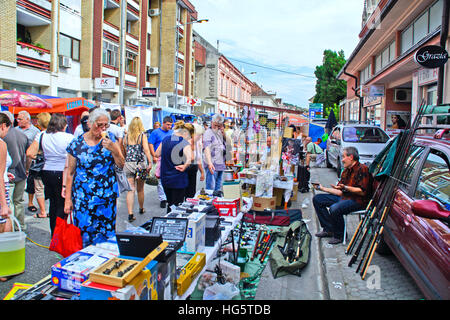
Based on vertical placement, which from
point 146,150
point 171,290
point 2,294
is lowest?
point 2,294

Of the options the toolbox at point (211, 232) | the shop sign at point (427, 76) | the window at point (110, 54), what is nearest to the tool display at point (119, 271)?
the toolbox at point (211, 232)

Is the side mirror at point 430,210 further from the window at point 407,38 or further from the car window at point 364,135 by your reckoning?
the window at point 407,38

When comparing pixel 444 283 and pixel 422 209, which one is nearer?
pixel 422 209

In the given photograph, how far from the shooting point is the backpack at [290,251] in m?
4.56

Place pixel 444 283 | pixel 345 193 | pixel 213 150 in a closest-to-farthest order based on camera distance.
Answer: pixel 444 283
pixel 345 193
pixel 213 150

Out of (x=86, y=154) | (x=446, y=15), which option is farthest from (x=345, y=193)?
(x=446, y=15)

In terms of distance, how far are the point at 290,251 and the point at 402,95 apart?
1499 cm

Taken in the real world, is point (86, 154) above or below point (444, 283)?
above

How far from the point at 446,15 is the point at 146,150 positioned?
8759 millimetres

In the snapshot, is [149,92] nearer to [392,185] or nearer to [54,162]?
[54,162]

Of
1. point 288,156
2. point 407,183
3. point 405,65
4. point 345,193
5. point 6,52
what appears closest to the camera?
point 407,183

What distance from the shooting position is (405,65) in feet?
38.8

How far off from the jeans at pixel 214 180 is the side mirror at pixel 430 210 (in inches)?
197

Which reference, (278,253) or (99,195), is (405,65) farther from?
(99,195)
